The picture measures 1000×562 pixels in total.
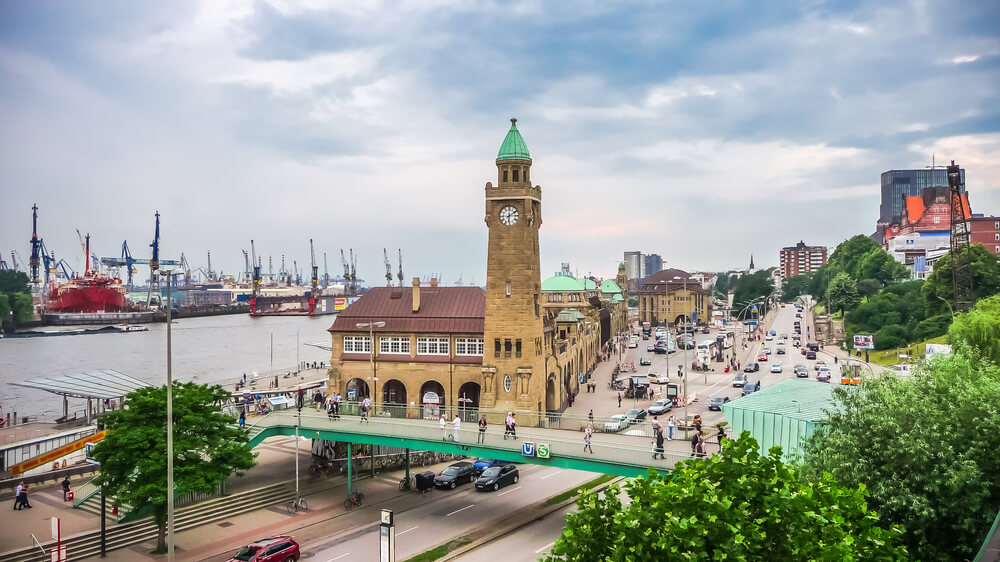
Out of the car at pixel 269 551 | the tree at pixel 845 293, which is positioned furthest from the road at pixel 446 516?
the tree at pixel 845 293

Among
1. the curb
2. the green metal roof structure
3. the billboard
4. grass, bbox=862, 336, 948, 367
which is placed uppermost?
the green metal roof structure

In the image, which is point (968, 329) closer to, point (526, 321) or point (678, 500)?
point (526, 321)

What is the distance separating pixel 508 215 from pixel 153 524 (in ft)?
106

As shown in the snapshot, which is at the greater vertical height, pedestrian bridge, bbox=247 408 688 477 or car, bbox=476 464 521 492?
pedestrian bridge, bbox=247 408 688 477

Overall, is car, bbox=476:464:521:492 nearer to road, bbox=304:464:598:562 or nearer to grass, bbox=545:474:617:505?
road, bbox=304:464:598:562

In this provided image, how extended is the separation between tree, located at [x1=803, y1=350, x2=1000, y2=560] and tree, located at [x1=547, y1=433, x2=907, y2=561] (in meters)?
3.92

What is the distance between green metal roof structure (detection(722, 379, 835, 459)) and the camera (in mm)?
31161

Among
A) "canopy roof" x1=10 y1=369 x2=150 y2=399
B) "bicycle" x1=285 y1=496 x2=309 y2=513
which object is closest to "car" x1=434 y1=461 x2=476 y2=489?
"bicycle" x1=285 y1=496 x2=309 y2=513

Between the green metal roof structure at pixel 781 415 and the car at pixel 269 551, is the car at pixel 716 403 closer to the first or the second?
the green metal roof structure at pixel 781 415

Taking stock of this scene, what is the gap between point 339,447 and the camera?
5312cm

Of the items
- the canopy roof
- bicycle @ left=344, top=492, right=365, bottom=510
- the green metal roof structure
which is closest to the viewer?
the green metal roof structure

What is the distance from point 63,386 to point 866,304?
11379 centimetres

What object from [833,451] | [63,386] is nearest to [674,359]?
[63,386]

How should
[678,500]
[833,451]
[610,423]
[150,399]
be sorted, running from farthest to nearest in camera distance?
[610,423], [150,399], [833,451], [678,500]
